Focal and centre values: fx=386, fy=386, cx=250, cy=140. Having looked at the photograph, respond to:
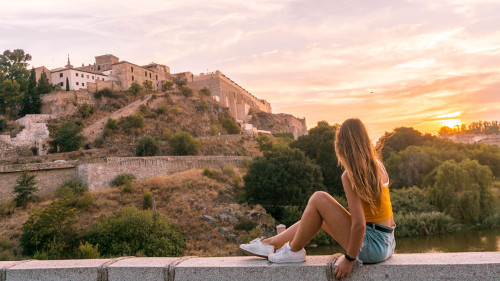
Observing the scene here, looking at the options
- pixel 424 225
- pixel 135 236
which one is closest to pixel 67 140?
pixel 135 236

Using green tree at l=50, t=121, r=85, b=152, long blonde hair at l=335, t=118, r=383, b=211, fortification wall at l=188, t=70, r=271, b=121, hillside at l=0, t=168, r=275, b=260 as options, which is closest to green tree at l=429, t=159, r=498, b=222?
hillside at l=0, t=168, r=275, b=260

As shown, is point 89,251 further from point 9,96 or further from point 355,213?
point 9,96

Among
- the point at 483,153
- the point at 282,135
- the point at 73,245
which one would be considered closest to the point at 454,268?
the point at 73,245

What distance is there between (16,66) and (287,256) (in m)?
47.9

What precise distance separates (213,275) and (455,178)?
2640 centimetres

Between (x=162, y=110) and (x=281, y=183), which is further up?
(x=162, y=110)

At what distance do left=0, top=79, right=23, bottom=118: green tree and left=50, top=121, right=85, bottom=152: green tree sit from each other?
928cm

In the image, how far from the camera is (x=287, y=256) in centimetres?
365

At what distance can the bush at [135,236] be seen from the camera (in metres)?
19.2

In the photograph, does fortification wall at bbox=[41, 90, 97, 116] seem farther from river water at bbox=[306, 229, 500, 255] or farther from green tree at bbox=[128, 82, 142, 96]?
river water at bbox=[306, 229, 500, 255]

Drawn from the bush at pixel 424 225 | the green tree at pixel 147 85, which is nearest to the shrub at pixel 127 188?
the bush at pixel 424 225

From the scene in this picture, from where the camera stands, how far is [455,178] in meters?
26.0

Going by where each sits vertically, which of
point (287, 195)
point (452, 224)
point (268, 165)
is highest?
point (268, 165)

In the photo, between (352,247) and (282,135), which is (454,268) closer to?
(352,247)
